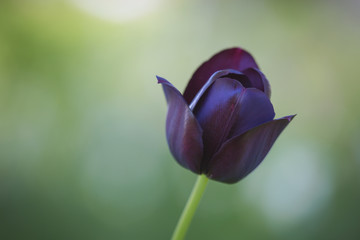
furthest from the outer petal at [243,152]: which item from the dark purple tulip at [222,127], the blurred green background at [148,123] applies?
the blurred green background at [148,123]

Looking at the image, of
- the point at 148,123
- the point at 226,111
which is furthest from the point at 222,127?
the point at 148,123

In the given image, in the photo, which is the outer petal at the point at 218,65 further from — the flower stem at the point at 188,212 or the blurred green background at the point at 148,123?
the blurred green background at the point at 148,123

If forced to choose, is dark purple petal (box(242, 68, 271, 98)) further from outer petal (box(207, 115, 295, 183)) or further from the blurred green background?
the blurred green background

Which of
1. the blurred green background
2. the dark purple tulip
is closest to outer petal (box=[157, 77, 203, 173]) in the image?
the dark purple tulip

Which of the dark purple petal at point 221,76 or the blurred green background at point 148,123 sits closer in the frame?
the dark purple petal at point 221,76

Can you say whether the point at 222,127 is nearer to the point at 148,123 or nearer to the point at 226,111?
the point at 226,111

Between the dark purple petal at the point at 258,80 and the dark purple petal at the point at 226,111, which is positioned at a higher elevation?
the dark purple petal at the point at 258,80

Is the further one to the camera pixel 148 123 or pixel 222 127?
pixel 148 123
